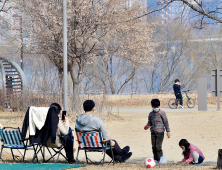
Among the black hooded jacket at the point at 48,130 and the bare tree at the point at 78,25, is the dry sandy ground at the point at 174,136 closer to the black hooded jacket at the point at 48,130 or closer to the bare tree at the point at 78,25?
the black hooded jacket at the point at 48,130

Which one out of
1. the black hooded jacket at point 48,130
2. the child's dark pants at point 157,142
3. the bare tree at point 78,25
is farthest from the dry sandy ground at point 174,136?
the bare tree at point 78,25

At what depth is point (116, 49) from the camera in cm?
1989

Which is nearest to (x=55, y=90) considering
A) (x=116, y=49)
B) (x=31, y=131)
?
(x=116, y=49)

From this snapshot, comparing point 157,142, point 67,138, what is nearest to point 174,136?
point 157,142

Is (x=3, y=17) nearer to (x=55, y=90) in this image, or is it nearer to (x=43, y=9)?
(x=43, y=9)

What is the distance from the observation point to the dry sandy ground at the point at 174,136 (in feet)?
26.5

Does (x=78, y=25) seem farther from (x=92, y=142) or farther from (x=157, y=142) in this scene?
(x=92, y=142)

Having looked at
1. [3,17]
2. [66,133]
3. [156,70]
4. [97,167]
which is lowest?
[97,167]

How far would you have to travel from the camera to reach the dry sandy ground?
8070mm

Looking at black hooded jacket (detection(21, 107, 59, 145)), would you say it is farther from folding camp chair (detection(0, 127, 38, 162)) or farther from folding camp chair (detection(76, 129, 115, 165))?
folding camp chair (detection(76, 129, 115, 165))

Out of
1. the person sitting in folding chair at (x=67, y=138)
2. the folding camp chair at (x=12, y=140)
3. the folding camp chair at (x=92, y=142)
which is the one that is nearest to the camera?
the folding camp chair at (x=92, y=142)

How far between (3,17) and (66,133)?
23552mm

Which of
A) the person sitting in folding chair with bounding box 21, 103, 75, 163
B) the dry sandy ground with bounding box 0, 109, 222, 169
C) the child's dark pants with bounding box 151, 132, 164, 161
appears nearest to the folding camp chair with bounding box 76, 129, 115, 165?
the dry sandy ground with bounding box 0, 109, 222, 169

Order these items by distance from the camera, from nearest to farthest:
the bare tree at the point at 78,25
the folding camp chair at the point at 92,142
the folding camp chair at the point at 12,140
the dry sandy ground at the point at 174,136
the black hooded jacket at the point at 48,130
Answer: the folding camp chair at the point at 92,142 < the black hooded jacket at the point at 48,130 < the folding camp chair at the point at 12,140 < the dry sandy ground at the point at 174,136 < the bare tree at the point at 78,25
